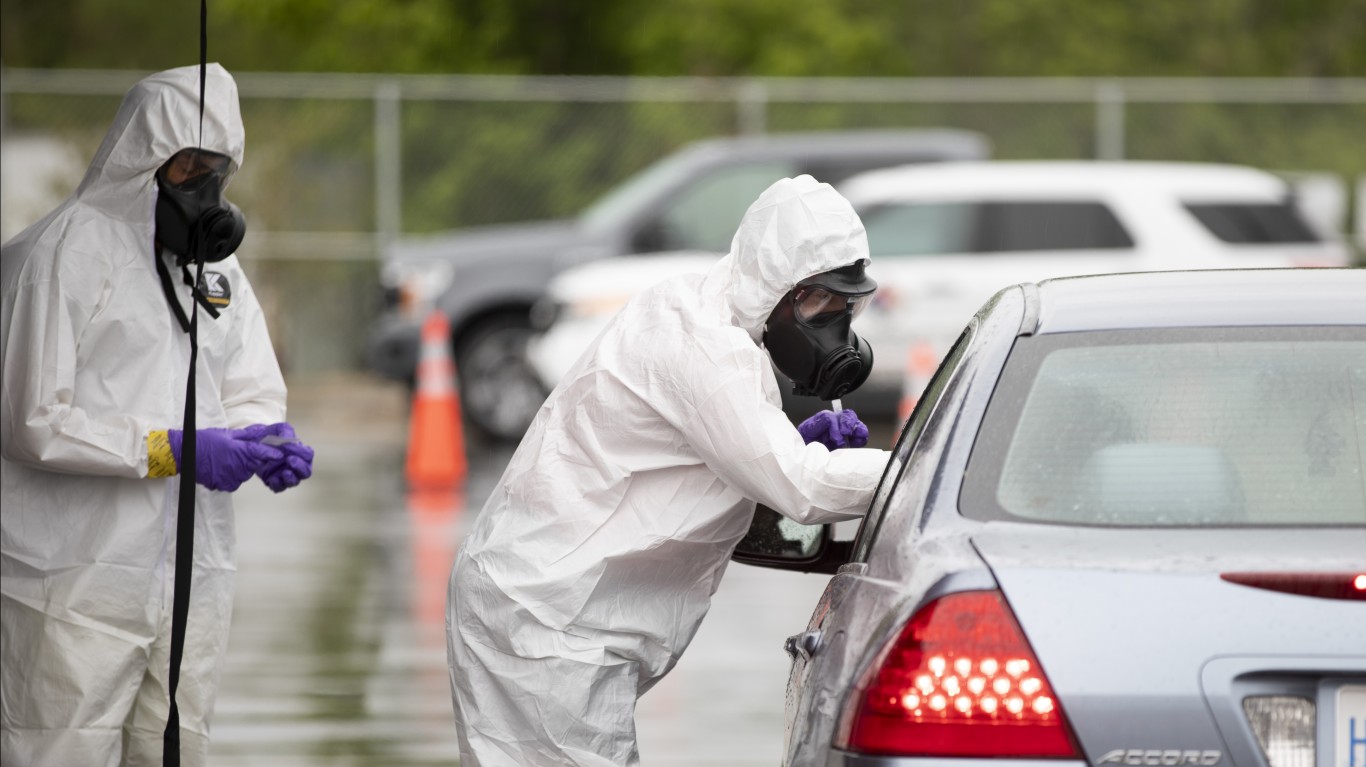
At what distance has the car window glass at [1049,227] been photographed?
14445 millimetres

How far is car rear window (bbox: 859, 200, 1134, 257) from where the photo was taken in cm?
1438

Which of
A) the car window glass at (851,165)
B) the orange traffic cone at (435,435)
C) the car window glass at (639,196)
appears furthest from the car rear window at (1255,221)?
the orange traffic cone at (435,435)

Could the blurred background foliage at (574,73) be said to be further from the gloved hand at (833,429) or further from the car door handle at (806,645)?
the car door handle at (806,645)

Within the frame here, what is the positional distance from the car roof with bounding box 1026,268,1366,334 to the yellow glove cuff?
1.83m

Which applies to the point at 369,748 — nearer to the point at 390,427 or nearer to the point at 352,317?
the point at 390,427

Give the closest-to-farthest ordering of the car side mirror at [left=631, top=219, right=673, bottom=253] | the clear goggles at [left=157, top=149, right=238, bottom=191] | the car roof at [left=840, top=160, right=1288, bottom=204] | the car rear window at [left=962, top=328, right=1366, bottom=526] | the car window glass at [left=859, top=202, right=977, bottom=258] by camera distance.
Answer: the car rear window at [left=962, top=328, right=1366, bottom=526]
the clear goggles at [left=157, top=149, right=238, bottom=191]
the car window glass at [left=859, top=202, right=977, bottom=258]
the car roof at [left=840, top=160, right=1288, bottom=204]
the car side mirror at [left=631, top=219, right=673, bottom=253]

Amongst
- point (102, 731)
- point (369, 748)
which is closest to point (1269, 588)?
point (102, 731)

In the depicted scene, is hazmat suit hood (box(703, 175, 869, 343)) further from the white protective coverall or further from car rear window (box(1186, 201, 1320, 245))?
car rear window (box(1186, 201, 1320, 245))

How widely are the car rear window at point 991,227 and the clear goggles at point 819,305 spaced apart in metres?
10.3

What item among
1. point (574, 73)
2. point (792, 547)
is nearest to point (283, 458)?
point (792, 547)

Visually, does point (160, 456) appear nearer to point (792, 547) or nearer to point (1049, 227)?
point (792, 547)

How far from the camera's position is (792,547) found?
4.22 m

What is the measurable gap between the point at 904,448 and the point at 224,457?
1608 millimetres

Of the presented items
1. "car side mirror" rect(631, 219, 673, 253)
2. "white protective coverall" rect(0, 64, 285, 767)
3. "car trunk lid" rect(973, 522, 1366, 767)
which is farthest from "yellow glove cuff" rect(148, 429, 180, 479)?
"car side mirror" rect(631, 219, 673, 253)
